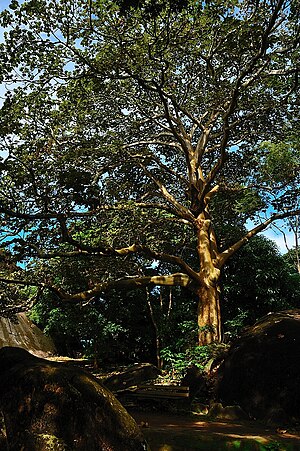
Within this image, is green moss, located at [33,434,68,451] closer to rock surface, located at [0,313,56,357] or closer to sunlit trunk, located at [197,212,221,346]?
sunlit trunk, located at [197,212,221,346]

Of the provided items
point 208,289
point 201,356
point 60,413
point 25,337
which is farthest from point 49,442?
point 25,337

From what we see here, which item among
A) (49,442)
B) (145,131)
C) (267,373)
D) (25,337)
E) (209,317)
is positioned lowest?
(49,442)

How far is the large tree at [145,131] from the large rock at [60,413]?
177 inches

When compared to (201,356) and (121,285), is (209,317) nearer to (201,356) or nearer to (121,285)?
(201,356)

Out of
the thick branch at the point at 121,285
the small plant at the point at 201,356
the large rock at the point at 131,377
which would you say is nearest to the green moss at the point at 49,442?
the small plant at the point at 201,356

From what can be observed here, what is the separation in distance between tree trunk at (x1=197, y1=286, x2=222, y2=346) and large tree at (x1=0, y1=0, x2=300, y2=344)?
4 cm

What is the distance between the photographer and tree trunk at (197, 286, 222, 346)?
11.6 m

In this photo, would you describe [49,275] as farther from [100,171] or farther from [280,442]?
[280,442]

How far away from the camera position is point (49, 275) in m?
13.8

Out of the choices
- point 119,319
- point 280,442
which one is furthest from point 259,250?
point 280,442

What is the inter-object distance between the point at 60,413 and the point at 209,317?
924cm

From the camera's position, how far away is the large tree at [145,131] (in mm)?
8633

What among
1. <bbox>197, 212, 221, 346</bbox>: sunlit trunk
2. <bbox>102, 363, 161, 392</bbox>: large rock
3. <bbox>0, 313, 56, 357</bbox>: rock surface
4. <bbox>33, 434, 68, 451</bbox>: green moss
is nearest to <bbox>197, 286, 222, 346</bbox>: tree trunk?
<bbox>197, 212, 221, 346</bbox>: sunlit trunk

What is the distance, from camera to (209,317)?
12180 millimetres
